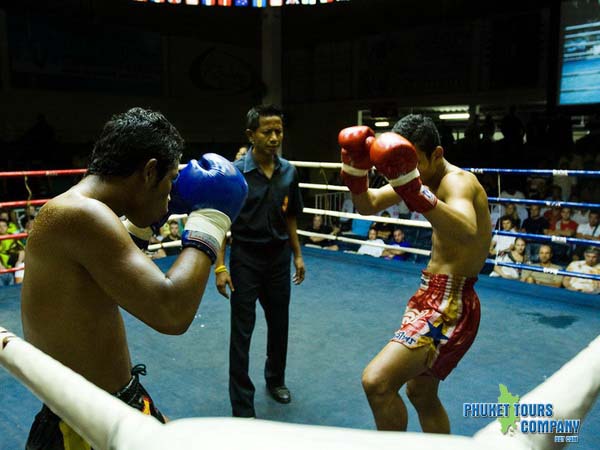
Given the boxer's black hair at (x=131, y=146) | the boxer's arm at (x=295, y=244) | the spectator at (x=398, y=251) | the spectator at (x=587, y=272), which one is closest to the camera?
the boxer's black hair at (x=131, y=146)

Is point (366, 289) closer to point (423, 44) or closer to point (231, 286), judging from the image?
point (231, 286)

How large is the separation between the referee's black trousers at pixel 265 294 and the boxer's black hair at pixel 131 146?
128cm

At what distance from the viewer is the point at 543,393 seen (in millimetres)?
594

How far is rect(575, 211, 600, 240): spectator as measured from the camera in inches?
177

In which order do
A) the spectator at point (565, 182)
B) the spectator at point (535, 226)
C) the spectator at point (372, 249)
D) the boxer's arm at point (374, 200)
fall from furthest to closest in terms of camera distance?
1. the spectator at point (565, 182)
2. the spectator at point (372, 249)
3. the spectator at point (535, 226)
4. the boxer's arm at point (374, 200)

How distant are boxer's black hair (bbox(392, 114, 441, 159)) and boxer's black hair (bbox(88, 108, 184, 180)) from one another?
37.1 inches

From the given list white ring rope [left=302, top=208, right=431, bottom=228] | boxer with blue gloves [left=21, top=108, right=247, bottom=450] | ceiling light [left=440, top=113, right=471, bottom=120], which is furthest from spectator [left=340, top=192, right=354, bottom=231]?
boxer with blue gloves [left=21, top=108, right=247, bottom=450]

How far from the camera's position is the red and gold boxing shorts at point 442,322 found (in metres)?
1.72

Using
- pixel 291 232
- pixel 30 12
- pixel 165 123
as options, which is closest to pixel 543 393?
pixel 165 123

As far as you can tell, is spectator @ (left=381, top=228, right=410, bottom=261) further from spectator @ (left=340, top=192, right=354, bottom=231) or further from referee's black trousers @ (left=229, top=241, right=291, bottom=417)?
referee's black trousers @ (left=229, top=241, right=291, bottom=417)

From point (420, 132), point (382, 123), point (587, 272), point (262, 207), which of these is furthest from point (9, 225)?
point (382, 123)

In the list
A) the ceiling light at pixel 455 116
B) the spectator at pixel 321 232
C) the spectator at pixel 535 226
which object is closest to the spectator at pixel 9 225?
the spectator at pixel 321 232

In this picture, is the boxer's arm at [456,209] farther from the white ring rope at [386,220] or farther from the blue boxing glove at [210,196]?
the white ring rope at [386,220]

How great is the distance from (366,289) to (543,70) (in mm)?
5947
